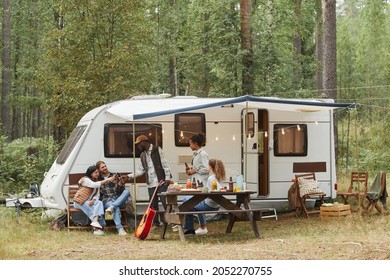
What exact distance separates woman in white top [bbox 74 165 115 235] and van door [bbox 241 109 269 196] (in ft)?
8.51

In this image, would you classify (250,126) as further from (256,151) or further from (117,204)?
(117,204)

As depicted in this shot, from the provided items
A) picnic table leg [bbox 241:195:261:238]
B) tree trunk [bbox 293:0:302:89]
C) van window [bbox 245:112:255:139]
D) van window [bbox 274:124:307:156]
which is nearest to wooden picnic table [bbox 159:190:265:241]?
picnic table leg [bbox 241:195:261:238]

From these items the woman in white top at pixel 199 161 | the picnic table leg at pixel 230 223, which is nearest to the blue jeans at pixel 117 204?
the woman in white top at pixel 199 161

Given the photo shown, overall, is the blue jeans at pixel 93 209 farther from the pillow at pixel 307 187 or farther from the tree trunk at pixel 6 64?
the tree trunk at pixel 6 64

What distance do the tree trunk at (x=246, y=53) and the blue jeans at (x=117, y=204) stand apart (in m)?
7.34

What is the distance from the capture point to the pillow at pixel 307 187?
12828 mm

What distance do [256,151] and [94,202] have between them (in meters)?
3.10

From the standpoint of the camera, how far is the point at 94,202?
11.6 m

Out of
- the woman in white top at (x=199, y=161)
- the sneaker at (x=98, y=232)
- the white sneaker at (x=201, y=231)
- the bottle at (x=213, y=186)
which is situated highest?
the woman in white top at (x=199, y=161)

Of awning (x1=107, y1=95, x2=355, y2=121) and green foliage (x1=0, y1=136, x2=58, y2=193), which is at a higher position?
awning (x1=107, y1=95, x2=355, y2=121)

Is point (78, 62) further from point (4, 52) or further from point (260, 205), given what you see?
point (4, 52)

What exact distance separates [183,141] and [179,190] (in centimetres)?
221

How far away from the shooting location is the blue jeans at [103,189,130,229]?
454 inches

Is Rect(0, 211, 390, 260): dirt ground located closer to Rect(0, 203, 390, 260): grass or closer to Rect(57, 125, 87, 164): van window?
Rect(0, 203, 390, 260): grass
